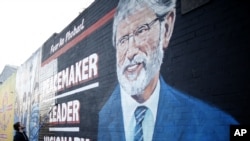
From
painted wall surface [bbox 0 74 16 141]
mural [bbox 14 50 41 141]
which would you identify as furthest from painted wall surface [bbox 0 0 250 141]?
painted wall surface [bbox 0 74 16 141]

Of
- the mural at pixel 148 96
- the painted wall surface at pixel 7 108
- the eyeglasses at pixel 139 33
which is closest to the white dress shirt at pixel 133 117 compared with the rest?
the mural at pixel 148 96

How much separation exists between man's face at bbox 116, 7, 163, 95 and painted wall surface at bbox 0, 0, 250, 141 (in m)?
0.02

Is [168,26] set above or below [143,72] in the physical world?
above

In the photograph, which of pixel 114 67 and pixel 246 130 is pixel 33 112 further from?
pixel 246 130

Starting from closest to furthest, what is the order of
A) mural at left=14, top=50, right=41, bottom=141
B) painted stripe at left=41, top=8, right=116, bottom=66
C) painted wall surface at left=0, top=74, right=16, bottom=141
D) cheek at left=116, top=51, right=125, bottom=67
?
cheek at left=116, top=51, right=125, bottom=67
painted stripe at left=41, top=8, right=116, bottom=66
mural at left=14, top=50, right=41, bottom=141
painted wall surface at left=0, top=74, right=16, bottom=141

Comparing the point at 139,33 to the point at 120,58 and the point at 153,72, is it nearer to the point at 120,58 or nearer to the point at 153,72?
the point at 153,72

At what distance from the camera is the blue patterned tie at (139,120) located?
5613mm

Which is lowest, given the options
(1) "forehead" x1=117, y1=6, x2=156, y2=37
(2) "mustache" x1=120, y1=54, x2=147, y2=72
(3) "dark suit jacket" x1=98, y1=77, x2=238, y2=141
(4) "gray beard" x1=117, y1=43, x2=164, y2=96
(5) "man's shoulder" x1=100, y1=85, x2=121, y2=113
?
(3) "dark suit jacket" x1=98, y1=77, x2=238, y2=141

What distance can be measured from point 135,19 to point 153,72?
108cm

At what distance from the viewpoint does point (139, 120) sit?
5.71m

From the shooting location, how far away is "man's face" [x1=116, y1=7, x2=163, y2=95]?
5348 mm

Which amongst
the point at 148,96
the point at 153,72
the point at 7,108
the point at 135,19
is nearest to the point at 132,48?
the point at 135,19

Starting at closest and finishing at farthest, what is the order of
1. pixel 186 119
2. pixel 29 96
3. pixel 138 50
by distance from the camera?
pixel 186 119, pixel 138 50, pixel 29 96

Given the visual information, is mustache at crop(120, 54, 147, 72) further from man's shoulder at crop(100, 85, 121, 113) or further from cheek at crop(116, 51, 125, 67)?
man's shoulder at crop(100, 85, 121, 113)
